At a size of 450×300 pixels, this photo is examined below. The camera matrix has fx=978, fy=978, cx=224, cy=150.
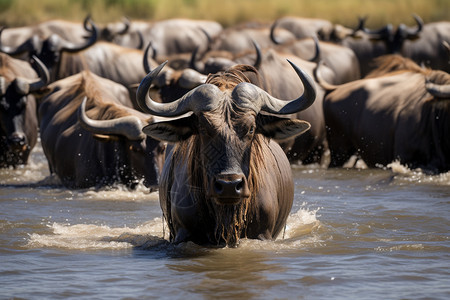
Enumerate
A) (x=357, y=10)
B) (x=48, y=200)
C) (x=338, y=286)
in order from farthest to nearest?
(x=357, y=10)
(x=48, y=200)
(x=338, y=286)

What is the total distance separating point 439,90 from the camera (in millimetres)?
11977

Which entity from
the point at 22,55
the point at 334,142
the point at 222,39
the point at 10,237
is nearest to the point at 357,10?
the point at 222,39

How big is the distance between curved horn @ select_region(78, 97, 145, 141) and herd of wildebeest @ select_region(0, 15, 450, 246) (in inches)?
0.6

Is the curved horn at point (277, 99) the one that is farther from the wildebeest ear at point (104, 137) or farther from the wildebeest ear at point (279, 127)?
the wildebeest ear at point (104, 137)

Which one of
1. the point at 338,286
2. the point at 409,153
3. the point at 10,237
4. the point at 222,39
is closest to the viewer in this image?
the point at 338,286

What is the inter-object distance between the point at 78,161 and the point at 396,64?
6.04 metres

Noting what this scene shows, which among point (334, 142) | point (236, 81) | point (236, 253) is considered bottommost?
point (334, 142)

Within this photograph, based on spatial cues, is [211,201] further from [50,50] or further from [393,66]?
[50,50]

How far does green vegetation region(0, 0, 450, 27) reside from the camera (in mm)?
35188

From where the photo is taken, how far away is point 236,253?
6.44 m

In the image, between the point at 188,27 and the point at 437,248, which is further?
the point at 188,27

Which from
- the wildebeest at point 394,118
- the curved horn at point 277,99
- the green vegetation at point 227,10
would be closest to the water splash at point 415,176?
the wildebeest at point 394,118

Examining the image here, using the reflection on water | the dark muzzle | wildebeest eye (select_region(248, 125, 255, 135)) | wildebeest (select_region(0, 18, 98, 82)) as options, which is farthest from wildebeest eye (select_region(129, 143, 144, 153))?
wildebeest (select_region(0, 18, 98, 82))

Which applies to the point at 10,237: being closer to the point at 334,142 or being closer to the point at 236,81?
the point at 236,81
